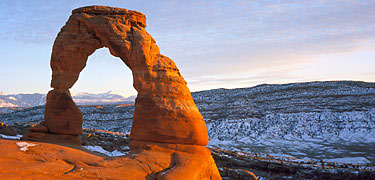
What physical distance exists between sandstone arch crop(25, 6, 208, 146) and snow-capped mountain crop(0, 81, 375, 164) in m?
22.6

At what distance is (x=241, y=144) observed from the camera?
37.0 m

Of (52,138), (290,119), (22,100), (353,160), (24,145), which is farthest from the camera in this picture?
(22,100)

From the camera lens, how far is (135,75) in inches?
434

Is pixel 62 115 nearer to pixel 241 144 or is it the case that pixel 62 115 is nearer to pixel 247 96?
pixel 241 144

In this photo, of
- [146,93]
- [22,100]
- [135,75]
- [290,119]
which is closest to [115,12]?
[135,75]

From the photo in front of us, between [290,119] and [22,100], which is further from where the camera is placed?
[22,100]

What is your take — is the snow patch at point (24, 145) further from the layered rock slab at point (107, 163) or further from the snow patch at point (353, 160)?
the snow patch at point (353, 160)

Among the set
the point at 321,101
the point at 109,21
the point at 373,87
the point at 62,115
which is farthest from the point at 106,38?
the point at 373,87

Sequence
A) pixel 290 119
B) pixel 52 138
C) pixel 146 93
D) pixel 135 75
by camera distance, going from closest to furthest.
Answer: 1. pixel 146 93
2. pixel 135 75
3. pixel 52 138
4. pixel 290 119

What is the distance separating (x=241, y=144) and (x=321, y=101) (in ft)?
58.8

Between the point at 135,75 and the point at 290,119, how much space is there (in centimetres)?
3682

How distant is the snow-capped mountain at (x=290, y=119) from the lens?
3497cm

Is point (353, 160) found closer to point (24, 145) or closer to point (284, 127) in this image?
point (284, 127)

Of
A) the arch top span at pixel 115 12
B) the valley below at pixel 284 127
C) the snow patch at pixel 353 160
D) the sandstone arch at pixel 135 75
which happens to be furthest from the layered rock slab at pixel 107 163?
the snow patch at pixel 353 160
